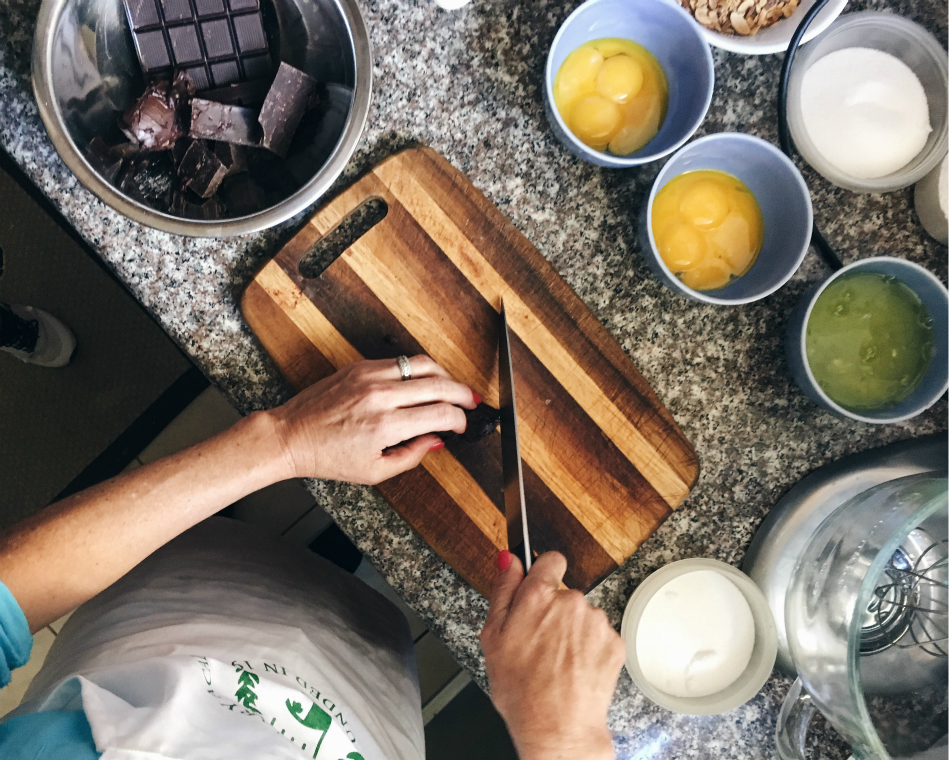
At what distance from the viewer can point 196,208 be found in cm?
80

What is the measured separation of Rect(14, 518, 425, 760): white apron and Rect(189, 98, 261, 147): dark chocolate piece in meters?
0.57

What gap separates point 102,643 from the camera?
2.44ft

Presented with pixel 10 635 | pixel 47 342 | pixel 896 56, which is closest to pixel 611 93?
pixel 896 56

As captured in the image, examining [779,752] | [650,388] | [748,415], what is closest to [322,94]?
[650,388]

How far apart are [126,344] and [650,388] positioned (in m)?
1.19

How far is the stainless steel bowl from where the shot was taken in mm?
708

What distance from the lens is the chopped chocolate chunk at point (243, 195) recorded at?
82 centimetres

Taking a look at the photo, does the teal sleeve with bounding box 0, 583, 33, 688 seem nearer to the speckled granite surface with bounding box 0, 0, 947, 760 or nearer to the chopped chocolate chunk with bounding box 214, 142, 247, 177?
the speckled granite surface with bounding box 0, 0, 947, 760

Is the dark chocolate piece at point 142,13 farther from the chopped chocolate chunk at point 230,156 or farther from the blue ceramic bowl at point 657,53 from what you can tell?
the blue ceramic bowl at point 657,53

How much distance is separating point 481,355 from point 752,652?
507mm

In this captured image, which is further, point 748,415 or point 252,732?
point 748,415

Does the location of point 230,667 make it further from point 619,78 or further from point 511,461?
point 619,78

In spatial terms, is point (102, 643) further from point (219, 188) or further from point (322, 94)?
point (322, 94)

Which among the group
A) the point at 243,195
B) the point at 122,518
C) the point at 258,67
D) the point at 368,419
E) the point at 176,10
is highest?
the point at 176,10
